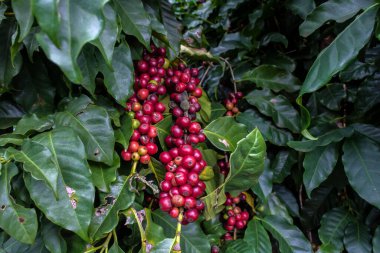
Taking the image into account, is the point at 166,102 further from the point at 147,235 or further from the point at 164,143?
the point at 147,235

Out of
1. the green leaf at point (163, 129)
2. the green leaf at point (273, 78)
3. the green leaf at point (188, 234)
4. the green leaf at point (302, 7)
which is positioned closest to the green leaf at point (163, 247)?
the green leaf at point (188, 234)

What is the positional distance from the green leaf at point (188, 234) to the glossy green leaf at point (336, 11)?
0.54 m

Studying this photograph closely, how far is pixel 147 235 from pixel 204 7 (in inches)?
50.6

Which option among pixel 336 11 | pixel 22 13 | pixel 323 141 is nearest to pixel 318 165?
pixel 323 141

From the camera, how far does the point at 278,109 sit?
3.34ft

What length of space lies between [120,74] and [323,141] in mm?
523

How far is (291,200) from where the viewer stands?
1.12 m

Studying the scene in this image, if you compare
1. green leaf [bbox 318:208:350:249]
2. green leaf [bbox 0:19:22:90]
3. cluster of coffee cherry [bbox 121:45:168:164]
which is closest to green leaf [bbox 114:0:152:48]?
cluster of coffee cherry [bbox 121:45:168:164]

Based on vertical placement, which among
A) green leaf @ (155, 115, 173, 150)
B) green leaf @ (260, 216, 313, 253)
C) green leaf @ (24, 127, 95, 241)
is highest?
green leaf @ (24, 127, 95, 241)

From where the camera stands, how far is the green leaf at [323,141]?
35.2 inches

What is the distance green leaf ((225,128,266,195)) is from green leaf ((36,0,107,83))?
1.24ft

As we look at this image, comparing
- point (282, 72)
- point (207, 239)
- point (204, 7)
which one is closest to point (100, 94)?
point (207, 239)

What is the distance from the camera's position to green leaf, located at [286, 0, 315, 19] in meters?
0.97

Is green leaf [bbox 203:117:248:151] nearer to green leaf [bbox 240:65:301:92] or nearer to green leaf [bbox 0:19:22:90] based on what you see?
green leaf [bbox 240:65:301:92]
